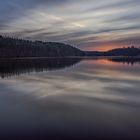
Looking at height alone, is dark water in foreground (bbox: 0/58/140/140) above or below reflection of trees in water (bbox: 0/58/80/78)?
above

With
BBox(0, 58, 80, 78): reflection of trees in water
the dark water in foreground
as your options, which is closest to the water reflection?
BBox(0, 58, 80, 78): reflection of trees in water

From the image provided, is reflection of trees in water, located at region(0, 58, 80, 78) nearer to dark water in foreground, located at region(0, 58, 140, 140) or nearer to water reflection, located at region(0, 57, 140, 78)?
water reflection, located at region(0, 57, 140, 78)

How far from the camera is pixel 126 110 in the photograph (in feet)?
40.6

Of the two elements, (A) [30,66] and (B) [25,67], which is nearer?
(B) [25,67]

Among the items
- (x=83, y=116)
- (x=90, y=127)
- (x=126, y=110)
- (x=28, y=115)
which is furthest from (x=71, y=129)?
(x=126, y=110)

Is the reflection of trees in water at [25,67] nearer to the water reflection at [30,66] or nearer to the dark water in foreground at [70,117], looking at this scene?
the water reflection at [30,66]

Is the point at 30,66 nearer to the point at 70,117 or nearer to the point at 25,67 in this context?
the point at 25,67

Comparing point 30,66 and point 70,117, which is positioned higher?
point 70,117

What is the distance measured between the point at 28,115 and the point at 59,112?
1544mm

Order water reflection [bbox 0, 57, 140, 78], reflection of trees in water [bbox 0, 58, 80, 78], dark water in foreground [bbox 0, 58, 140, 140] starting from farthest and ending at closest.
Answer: water reflection [bbox 0, 57, 140, 78] < reflection of trees in water [bbox 0, 58, 80, 78] < dark water in foreground [bbox 0, 58, 140, 140]

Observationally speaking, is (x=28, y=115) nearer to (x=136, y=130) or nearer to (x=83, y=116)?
(x=83, y=116)

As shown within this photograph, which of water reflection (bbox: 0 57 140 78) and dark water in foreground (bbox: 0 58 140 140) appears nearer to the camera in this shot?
dark water in foreground (bbox: 0 58 140 140)

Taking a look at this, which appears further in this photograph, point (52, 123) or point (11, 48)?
point (11, 48)

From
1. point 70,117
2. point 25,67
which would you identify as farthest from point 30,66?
point 70,117
